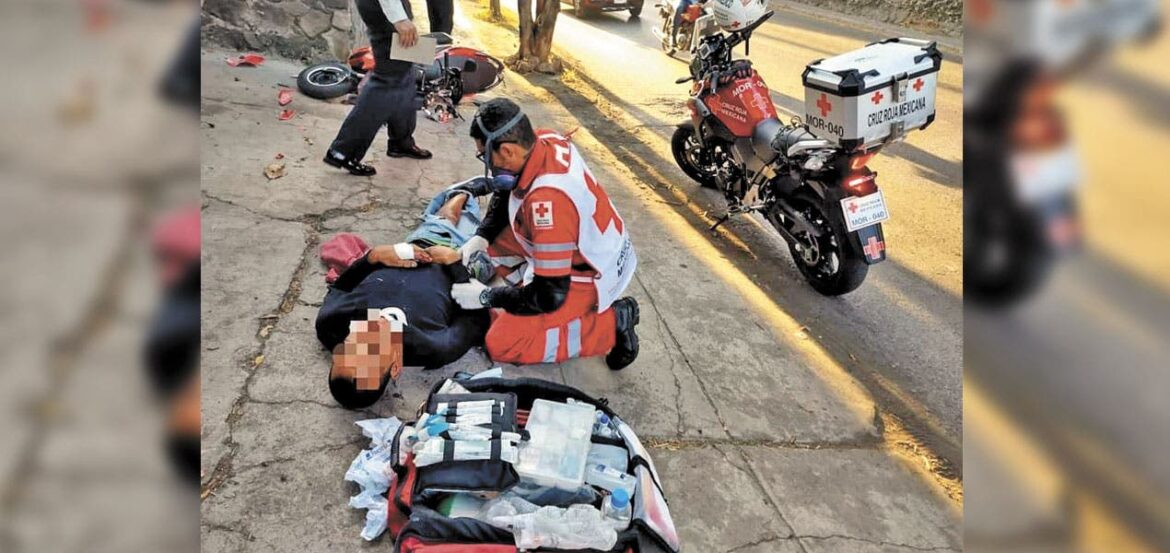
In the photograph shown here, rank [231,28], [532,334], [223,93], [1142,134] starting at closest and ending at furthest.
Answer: [1142,134] < [532,334] < [223,93] < [231,28]

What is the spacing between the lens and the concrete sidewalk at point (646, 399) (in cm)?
267

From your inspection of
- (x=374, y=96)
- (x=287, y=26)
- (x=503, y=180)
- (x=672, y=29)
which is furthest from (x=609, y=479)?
(x=672, y=29)

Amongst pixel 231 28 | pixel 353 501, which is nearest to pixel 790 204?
pixel 353 501

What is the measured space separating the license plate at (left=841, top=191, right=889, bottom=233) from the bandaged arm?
157 cm

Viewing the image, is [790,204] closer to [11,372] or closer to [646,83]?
[11,372]

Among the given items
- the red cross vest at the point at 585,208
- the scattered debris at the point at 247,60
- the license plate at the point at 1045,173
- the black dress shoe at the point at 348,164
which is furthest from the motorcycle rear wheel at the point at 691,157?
the license plate at the point at 1045,173

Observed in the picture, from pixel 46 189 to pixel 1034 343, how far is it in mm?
477

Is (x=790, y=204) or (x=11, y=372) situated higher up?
(x=11, y=372)

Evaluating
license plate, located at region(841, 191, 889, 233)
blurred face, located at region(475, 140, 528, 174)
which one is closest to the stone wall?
blurred face, located at region(475, 140, 528, 174)

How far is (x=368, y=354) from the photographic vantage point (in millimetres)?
2992

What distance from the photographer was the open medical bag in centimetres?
237

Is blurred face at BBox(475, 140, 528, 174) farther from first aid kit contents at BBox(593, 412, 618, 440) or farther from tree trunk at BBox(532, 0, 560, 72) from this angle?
tree trunk at BBox(532, 0, 560, 72)

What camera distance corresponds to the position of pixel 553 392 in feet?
9.81

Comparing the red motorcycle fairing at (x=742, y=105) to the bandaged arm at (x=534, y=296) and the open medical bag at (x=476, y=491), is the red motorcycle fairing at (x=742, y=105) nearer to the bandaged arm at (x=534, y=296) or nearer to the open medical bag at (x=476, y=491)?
the bandaged arm at (x=534, y=296)
